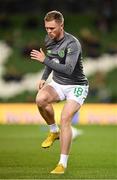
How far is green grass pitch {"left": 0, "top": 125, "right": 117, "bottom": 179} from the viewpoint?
9.39 m

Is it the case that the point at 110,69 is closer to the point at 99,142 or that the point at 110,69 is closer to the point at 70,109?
the point at 99,142

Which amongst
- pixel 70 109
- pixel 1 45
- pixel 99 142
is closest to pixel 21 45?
pixel 1 45

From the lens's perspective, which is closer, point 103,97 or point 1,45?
point 103,97

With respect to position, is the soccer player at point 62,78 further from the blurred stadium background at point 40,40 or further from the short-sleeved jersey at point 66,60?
the blurred stadium background at point 40,40

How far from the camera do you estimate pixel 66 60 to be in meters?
9.50

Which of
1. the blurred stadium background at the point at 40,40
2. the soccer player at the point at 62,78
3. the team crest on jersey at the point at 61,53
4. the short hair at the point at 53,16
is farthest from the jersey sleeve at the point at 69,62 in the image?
the blurred stadium background at the point at 40,40

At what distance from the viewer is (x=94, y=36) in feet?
87.0

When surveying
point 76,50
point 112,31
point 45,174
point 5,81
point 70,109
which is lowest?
point 5,81

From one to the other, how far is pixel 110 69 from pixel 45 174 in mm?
16818

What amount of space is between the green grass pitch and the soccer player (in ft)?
1.36

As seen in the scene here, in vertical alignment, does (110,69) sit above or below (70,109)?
below

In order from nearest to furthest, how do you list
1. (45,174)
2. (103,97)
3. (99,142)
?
(45,174) < (99,142) < (103,97)

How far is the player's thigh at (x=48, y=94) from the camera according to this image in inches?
393

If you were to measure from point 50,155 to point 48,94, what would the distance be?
2503 mm
